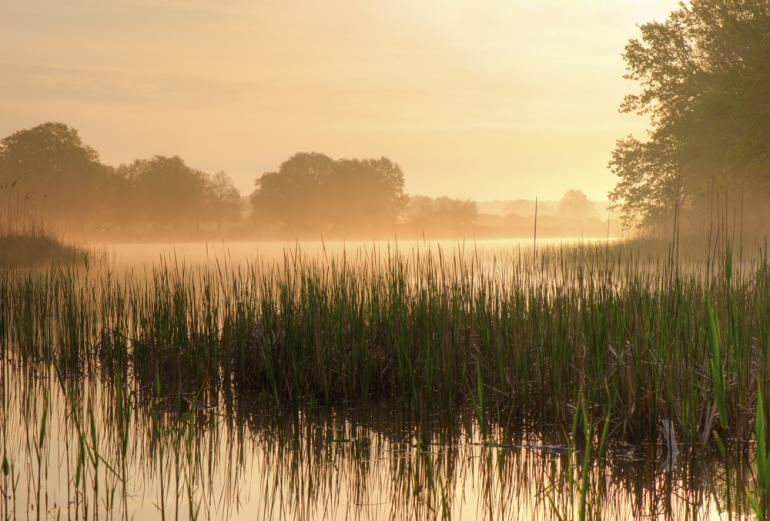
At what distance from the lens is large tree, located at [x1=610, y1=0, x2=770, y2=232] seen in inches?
956

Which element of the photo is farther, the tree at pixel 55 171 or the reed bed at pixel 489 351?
the tree at pixel 55 171

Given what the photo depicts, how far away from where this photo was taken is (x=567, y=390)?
201 inches

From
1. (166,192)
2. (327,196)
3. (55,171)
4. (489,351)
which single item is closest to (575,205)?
(327,196)

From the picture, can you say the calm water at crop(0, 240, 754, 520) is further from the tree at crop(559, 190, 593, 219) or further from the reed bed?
the tree at crop(559, 190, 593, 219)

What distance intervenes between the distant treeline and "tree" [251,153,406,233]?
108 millimetres

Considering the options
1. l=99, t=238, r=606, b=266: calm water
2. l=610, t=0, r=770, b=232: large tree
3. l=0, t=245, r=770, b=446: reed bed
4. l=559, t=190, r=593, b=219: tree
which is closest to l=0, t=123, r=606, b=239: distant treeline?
l=99, t=238, r=606, b=266: calm water

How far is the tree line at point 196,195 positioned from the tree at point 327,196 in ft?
0.36

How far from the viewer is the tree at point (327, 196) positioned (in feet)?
260

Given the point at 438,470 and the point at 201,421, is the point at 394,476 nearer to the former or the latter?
the point at 438,470

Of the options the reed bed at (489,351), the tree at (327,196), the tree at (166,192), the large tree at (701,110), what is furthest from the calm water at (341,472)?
the tree at (327,196)

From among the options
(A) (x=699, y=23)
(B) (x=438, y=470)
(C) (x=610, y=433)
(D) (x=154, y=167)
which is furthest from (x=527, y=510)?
(D) (x=154, y=167)

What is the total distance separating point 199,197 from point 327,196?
13590 mm

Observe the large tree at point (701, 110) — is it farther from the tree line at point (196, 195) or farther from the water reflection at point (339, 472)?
the tree line at point (196, 195)

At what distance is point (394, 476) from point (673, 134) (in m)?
28.1
